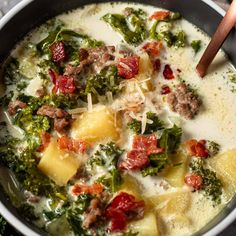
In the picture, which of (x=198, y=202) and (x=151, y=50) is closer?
(x=198, y=202)

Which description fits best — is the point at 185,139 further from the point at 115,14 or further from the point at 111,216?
the point at 115,14

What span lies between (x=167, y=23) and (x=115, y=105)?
97cm

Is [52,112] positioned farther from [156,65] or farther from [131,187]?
[156,65]

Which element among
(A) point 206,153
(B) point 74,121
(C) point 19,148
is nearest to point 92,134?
(B) point 74,121

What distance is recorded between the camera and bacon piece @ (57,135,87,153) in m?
4.07

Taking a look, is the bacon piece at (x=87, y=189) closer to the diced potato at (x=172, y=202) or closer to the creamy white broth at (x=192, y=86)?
the creamy white broth at (x=192, y=86)

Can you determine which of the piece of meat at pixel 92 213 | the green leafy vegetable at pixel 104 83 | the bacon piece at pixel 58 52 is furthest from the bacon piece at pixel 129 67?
the piece of meat at pixel 92 213

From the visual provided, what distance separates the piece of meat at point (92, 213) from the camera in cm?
377

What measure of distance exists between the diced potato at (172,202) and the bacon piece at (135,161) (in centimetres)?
24

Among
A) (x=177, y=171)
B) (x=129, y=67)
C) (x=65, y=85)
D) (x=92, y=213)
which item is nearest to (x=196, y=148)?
(x=177, y=171)

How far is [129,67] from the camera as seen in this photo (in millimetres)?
4352

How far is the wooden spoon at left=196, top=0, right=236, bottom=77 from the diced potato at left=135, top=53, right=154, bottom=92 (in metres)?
0.39

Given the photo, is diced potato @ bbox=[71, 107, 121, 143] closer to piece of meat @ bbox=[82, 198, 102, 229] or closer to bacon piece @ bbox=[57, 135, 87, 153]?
bacon piece @ bbox=[57, 135, 87, 153]

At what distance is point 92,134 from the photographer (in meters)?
4.09
